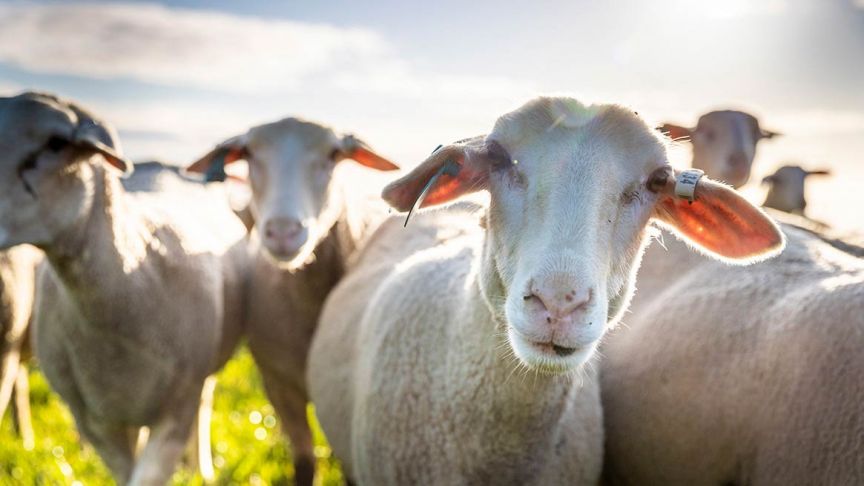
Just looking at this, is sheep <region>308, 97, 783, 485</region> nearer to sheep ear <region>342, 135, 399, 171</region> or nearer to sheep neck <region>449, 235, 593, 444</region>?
sheep neck <region>449, 235, 593, 444</region>

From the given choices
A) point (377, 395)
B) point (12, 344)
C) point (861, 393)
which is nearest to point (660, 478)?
point (861, 393)

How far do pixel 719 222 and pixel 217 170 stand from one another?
300cm

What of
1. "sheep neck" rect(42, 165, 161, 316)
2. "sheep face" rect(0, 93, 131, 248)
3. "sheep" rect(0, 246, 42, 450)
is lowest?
"sheep" rect(0, 246, 42, 450)

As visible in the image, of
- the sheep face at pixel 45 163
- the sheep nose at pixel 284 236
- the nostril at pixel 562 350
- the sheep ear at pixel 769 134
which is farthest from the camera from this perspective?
the sheep ear at pixel 769 134

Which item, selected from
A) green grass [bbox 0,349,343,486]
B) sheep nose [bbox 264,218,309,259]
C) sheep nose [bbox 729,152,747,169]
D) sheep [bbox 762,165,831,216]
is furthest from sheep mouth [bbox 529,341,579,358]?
sheep [bbox 762,165,831,216]

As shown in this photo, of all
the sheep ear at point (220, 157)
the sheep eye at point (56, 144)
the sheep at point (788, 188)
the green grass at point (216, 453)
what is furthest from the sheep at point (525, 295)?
the sheep at point (788, 188)

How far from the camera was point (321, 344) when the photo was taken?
4105 mm

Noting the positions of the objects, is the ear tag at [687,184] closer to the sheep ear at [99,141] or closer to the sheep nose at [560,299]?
the sheep nose at [560,299]

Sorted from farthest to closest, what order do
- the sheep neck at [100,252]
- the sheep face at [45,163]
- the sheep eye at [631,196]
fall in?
the sheep neck at [100,252]
the sheep face at [45,163]
the sheep eye at [631,196]

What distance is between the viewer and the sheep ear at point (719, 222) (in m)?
2.47

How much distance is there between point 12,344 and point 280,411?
1.62 metres

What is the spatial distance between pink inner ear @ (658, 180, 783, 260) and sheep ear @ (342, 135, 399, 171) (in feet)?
7.94

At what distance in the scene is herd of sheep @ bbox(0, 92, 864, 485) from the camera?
2.42m

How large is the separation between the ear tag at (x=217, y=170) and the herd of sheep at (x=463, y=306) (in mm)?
29
